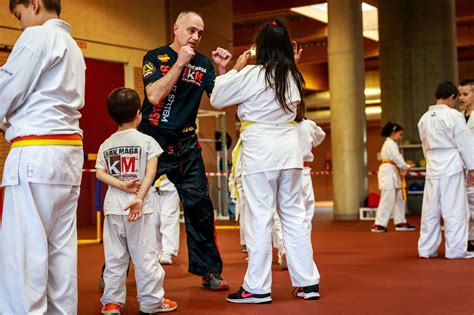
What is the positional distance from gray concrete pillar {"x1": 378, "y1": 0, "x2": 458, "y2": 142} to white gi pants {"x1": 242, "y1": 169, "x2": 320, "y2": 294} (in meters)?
12.7

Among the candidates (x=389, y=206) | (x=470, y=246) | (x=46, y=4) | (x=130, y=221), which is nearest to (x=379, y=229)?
(x=389, y=206)

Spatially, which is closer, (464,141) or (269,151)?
(269,151)

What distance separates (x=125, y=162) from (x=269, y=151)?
3.05 ft

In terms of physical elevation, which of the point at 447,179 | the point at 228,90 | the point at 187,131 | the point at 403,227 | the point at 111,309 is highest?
the point at 228,90

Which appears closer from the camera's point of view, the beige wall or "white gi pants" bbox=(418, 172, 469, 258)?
"white gi pants" bbox=(418, 172, 469, 258)

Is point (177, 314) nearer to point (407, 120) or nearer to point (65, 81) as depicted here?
point (65, 81)

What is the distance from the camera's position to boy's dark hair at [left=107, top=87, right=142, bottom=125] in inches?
175

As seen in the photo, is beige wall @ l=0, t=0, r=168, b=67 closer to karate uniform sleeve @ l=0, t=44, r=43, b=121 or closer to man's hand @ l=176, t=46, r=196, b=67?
man's hand @ l=176, t=46, r=196, b=67

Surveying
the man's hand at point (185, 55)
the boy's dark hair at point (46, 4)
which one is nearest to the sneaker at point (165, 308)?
the man's hand at point (185, 55)

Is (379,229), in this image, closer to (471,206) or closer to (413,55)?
(471,206)

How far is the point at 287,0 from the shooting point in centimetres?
1858

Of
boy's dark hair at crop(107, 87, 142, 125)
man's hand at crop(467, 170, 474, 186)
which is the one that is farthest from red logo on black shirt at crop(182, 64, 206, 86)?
man's hand at crop(467, 170, 474, 186)

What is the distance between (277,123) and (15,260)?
2.07 meters

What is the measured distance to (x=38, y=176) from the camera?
3293mm
